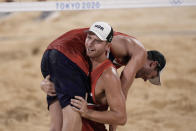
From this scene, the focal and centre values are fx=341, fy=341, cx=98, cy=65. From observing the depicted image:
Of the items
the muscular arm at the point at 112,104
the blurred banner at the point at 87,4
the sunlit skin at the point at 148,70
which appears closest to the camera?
the muscular arm at the point at 112,104

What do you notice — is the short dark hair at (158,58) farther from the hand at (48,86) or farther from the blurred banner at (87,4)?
the hand at (48,86)

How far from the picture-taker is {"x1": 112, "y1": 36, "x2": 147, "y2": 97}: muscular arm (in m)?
2.82

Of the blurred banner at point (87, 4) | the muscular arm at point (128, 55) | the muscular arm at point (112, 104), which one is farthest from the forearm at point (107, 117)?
the blurred banner at point (87, 4)

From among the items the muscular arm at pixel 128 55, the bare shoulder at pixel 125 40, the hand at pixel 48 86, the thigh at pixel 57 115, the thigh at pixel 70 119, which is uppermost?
the bare shoulder at pixel 125 40

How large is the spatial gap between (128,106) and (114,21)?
13.6ft

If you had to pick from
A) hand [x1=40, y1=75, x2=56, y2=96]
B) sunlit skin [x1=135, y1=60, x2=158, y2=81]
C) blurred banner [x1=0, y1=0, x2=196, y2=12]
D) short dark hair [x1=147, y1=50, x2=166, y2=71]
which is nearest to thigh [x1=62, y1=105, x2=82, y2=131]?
hand [x1=40, y1=75, x2=56, y2=96]

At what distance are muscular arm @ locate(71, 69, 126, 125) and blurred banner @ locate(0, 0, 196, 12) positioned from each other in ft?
4.11

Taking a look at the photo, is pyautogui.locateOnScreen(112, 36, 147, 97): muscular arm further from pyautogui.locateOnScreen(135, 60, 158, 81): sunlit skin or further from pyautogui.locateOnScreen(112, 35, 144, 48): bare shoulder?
pyautogui.locateOnScreen(135, 60, 158, 81): sunlit skin

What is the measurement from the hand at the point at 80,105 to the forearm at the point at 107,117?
43 mm

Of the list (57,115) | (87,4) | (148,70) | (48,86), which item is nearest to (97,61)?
(48,86)

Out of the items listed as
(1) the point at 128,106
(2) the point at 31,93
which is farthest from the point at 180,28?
(2) the point at 31,93

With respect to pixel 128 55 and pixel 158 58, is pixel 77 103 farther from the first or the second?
pixel 158 58

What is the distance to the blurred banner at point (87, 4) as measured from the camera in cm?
354

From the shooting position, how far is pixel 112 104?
99.7 inches
